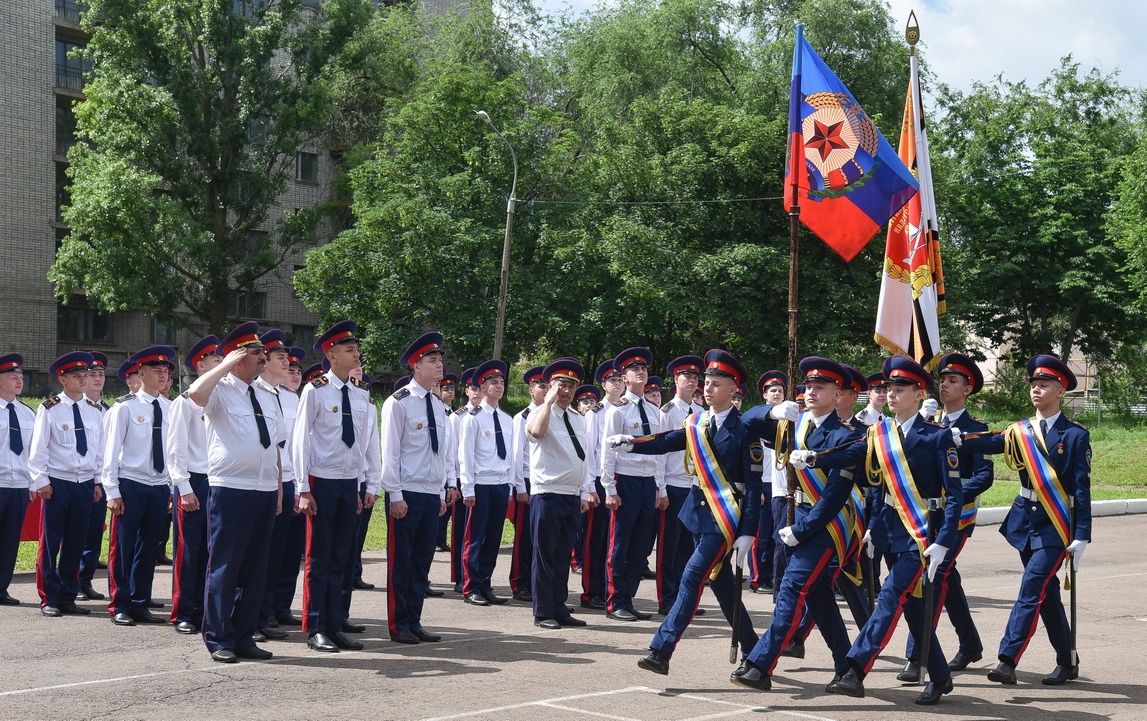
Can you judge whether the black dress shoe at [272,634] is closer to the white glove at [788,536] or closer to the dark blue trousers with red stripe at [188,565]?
the dark blue trousers with red stripe at [188,565]

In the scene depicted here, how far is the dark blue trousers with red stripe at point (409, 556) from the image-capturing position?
29.7 ft

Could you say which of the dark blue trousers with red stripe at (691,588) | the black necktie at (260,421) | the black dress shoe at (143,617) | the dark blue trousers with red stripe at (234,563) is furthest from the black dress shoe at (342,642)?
the dark blue trousers with red stripe at (691,588)

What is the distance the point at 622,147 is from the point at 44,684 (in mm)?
33085

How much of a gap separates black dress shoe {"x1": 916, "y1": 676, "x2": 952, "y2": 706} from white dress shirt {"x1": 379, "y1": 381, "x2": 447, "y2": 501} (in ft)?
12.8

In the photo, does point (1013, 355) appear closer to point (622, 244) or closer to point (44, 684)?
point (622, 244)

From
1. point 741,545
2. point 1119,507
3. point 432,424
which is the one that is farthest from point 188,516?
point 1119,507

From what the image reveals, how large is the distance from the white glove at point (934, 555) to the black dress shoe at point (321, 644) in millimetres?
4099

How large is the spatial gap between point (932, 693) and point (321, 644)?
413cm

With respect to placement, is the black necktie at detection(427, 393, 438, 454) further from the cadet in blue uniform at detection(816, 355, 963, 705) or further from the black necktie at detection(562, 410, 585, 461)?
the cadet in blue uniform at detection(816, 355, 963, 705)

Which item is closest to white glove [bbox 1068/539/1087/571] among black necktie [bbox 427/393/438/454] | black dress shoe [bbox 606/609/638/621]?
black dress shoe [bbox 606/609/638/621]

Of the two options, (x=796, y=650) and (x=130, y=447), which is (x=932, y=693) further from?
(x=130, y=447)

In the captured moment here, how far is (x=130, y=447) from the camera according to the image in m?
10.5

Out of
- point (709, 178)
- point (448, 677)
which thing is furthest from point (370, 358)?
point (448, 677)

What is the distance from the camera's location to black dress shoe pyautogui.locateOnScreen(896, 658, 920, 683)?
307 inches
